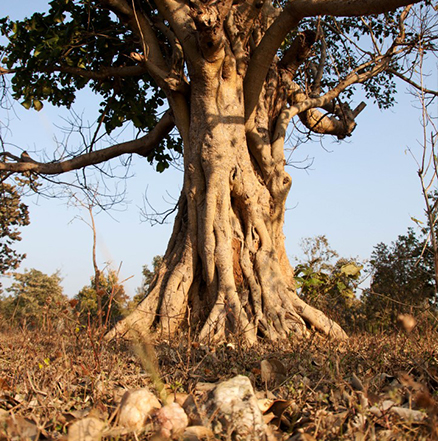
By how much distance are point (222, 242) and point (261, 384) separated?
2677 millimetres

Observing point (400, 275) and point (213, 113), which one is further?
point (400, 275)

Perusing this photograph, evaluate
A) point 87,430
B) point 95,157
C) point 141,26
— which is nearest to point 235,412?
point 87,430

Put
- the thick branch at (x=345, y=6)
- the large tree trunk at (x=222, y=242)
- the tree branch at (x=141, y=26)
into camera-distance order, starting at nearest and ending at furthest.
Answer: the thick branch at (x=345, y=6), the large tree trunk at (x=222, y=242), the tree branch at (x=141, y=26)

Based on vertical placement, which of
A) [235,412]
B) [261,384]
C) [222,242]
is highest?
[222,242]

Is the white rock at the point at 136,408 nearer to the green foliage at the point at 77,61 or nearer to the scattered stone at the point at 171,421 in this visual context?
the scattered stone at the point at 171,421

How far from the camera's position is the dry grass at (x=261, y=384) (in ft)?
7.04

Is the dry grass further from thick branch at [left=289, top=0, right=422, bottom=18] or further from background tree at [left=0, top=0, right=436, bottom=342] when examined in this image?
thick branch at [left=289, top=0, right=422, bottom=18]

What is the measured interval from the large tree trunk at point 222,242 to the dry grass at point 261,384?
135 centimetres

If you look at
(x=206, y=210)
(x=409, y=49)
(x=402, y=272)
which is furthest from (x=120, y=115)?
(x=402, y=272)

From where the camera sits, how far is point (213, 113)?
5.84 m

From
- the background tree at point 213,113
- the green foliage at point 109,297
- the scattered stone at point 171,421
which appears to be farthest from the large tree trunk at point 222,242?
the scattered stone at point 171,421

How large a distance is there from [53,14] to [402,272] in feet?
27.3

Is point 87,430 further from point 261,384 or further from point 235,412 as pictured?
point 261,384

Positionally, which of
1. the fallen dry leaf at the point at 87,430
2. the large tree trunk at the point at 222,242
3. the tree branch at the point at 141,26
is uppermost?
the tree branch at the point at 141,26
